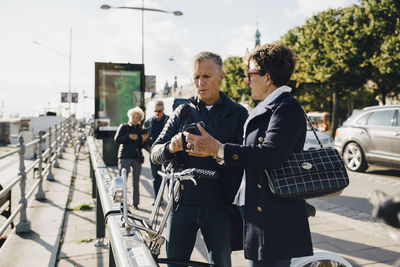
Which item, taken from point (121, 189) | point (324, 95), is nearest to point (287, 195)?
point (121, 189)

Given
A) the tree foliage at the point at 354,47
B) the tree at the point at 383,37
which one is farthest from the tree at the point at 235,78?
the tree at the point at 383,37

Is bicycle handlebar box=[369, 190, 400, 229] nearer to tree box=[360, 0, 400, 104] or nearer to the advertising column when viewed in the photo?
the advertising column

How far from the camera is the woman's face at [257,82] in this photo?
1.95 m

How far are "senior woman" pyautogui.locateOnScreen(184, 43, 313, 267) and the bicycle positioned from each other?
15cm

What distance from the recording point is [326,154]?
178 cm

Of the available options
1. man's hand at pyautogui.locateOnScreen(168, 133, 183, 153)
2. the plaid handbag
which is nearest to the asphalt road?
the plaid handbag

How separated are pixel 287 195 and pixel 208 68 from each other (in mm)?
1086

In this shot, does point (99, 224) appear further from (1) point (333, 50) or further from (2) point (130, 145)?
(1) point (333, 50)

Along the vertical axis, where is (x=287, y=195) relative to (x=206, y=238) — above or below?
above

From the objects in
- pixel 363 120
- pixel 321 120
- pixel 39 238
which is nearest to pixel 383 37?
pixel 363 120

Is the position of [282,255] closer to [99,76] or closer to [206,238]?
[206,238]

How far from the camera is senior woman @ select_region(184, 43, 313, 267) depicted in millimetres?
1707

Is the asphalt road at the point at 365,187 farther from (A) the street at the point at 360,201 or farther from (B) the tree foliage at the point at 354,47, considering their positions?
(B) the tree foliage at the point at 354,47

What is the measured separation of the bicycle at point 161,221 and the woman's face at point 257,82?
0.56m
